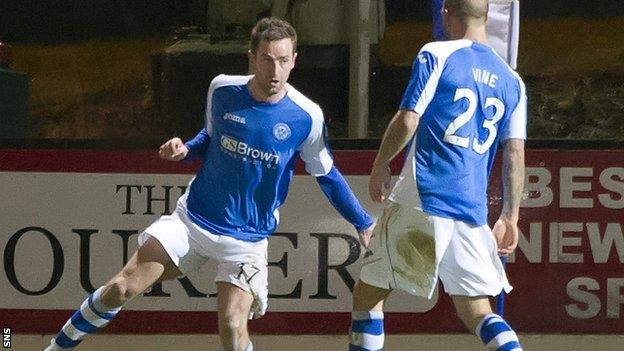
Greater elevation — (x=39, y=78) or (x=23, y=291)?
(x=39, y=78)

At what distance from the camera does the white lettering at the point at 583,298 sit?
9.11 meters

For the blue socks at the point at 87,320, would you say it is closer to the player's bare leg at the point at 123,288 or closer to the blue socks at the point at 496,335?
the player's bare leg at the point at 123,288

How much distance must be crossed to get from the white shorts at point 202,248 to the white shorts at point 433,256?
755mm

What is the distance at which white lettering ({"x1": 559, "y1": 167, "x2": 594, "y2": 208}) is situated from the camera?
29.6ft

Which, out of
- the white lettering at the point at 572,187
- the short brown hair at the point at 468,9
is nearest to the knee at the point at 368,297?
the short brown hair at the point at 468,9

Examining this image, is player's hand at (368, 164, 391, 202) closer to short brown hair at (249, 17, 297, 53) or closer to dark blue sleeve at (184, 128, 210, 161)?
short brown hair at (249, 17, 297, 53)

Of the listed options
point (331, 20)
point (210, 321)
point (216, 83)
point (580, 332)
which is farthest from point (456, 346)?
point (216, 83)

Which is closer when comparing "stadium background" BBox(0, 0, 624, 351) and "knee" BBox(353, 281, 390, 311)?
"knee" BBox(353, 281, 390, 311)

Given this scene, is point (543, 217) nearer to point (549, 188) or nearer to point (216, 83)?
point (549, 188)

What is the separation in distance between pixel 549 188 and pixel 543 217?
0.58ft

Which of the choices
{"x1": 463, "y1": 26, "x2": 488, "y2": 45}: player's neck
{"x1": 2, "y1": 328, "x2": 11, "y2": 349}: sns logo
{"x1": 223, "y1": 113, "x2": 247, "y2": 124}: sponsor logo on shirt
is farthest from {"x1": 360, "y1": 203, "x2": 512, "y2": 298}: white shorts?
{"x1": 2, "y1": 328, "x2": 11, "y2": 349}: sns logo

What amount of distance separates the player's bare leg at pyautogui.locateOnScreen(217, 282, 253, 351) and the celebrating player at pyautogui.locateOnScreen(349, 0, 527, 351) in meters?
0.71

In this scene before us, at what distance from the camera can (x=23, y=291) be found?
9.15 m

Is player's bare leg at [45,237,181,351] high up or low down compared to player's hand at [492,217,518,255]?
down
